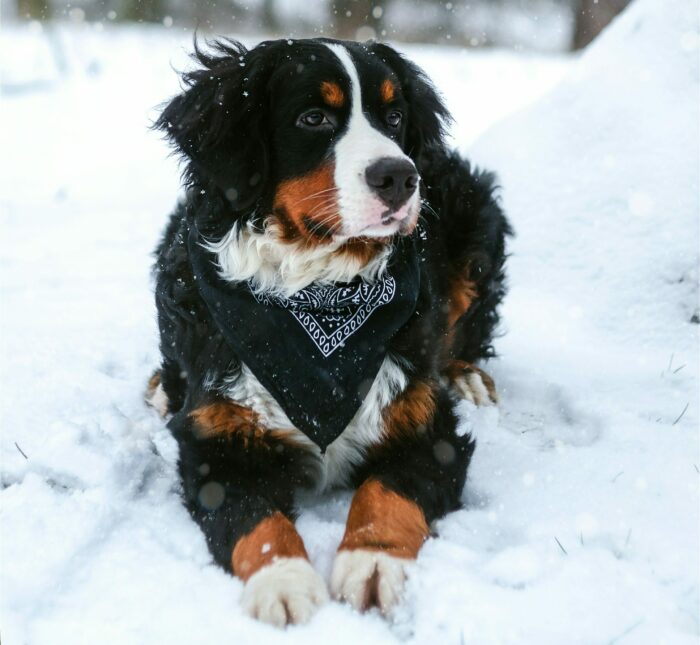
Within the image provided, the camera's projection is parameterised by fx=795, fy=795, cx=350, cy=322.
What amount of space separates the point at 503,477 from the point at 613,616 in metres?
0.92

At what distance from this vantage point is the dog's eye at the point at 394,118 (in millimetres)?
2950

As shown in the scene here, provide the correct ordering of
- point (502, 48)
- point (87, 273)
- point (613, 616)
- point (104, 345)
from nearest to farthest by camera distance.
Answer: point (613, 616) → point (104, 345) → point (87, 273) → point (502, 48)

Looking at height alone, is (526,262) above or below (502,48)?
Result: above

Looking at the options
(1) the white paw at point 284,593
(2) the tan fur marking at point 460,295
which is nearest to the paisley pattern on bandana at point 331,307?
(1) the white paw at point 284,593

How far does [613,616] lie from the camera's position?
2102mm

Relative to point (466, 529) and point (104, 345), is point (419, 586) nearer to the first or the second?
point (466, 529)

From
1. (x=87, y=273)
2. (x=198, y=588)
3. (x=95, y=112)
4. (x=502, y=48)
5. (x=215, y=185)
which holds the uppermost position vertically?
(x=215, y=185)

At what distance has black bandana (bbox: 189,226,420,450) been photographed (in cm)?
278

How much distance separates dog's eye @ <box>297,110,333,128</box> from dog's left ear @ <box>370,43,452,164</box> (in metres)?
0.60

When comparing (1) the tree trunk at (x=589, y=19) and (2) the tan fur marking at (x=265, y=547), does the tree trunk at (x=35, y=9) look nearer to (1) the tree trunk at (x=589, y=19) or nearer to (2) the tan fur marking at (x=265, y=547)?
(1) the tree trunk at (x=589, y=19)

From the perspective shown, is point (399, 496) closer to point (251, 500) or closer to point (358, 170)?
point (251, 500)

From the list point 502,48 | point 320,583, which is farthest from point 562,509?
point 502,48

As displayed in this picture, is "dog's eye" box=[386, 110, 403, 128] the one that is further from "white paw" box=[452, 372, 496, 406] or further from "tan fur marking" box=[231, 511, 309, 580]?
"tan fur marking" box=[231, 511, 309, 580]

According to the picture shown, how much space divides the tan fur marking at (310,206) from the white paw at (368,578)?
1.05 metres
